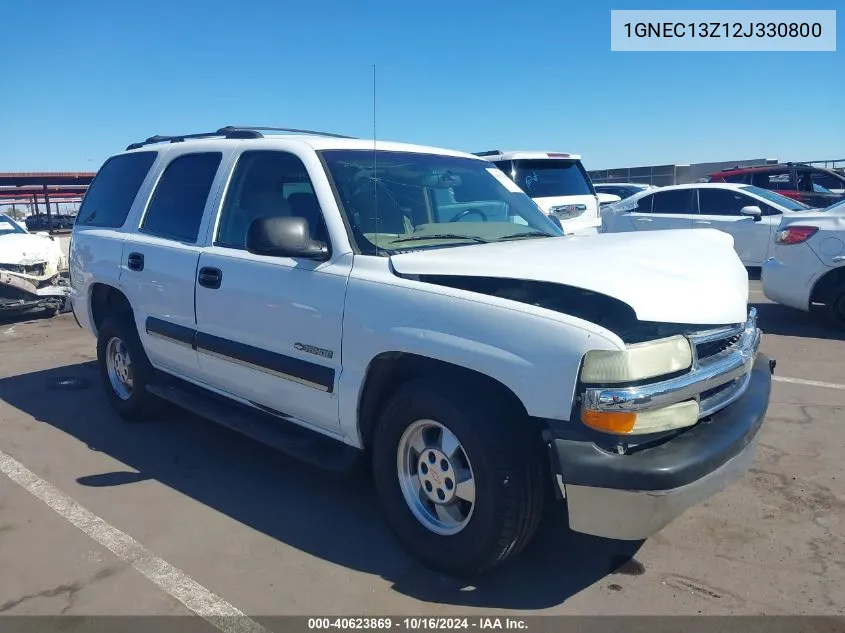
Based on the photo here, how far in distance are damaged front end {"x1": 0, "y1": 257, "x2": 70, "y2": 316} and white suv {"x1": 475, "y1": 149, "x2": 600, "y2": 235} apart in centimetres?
621

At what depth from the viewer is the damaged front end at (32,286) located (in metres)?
9.38

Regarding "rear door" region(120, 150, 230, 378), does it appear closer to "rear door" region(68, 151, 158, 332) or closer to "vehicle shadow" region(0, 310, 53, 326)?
Result: "rear door" region(68, 151, 158, 332)

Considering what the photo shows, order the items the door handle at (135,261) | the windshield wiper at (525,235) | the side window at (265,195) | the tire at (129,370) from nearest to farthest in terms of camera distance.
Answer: the side window at (265,195)
the windshield wiper at (525,235)
the door handle at (135,261)
the tire at (129,370)

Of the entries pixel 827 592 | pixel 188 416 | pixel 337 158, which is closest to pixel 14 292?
pixel 188 416

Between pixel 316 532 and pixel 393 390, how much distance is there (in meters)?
0.88

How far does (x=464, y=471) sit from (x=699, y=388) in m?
1.01

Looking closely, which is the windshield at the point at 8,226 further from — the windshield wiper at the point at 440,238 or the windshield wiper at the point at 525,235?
the windshield wiper at the point at 525,235

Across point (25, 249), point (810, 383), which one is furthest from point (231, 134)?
point (25, 249)

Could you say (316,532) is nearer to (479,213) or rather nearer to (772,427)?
(479,213)

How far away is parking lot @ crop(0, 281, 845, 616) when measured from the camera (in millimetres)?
2955

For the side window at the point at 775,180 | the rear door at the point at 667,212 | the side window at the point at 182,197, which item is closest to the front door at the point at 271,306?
the side window at the point at 182,197

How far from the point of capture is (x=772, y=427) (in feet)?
15.7

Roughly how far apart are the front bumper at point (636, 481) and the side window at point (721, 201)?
9.25 meters

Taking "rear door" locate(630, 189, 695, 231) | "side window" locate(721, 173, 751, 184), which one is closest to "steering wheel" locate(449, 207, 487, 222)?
"rear door" locate(630, 189, 695, 231)
